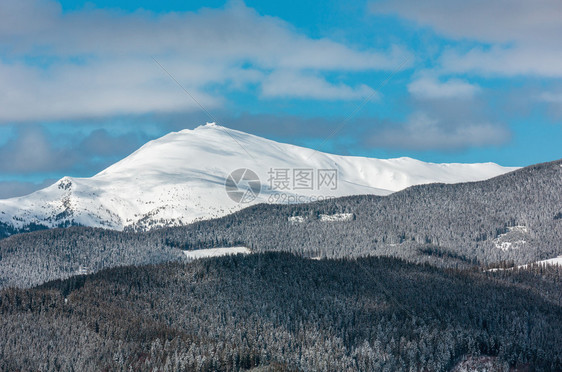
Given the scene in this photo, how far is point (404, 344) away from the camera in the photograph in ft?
592

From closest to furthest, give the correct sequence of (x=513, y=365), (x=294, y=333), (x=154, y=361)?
(x=154, y=361), (x=513, y=365), (x=294, y=333)

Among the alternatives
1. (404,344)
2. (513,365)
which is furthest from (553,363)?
(404,344)

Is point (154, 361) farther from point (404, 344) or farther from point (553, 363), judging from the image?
point (553, 363)

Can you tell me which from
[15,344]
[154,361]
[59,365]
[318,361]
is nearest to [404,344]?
[318,361]

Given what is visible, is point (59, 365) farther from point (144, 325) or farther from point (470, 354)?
point (470, 354)

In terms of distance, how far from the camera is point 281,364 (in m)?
163

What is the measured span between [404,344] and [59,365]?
81.4 m

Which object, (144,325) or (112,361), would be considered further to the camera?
(144,325)

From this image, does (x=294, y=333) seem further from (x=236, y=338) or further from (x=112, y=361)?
(x=112, y=361)

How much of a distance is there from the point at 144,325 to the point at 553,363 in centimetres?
10077

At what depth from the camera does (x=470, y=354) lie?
180m

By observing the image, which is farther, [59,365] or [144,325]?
[144,325]

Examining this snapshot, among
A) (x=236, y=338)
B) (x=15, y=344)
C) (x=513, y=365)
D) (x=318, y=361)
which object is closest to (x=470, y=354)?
(x=513, y=365)

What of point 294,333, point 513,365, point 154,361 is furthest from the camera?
point 294,333
